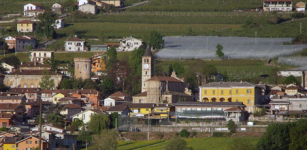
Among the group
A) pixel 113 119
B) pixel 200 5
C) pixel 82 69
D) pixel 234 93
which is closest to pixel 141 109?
pixel 113 119

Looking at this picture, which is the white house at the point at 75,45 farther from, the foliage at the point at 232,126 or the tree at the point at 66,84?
the foliage at the point at 232,126

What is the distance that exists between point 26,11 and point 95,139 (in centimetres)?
8264

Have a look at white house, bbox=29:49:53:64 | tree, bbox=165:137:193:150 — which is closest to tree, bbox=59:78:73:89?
white house, bbox=29:49:53:64

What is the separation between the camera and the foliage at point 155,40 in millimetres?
114694

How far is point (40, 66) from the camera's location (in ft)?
328

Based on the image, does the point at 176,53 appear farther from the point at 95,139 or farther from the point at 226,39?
the point at 95,139

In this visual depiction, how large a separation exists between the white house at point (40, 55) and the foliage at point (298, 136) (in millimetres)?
56646

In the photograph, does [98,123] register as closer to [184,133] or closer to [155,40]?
[184,133]

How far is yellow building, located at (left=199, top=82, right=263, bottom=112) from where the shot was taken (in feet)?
256

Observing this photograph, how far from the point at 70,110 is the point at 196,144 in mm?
20877

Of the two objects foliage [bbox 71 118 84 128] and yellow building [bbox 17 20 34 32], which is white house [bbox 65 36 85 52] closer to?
yellow building [bbox 17 20 34 32]

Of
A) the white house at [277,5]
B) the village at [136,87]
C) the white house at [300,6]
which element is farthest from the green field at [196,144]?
the white house at [277,5]

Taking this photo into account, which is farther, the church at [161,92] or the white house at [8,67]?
the white house at [8,67]

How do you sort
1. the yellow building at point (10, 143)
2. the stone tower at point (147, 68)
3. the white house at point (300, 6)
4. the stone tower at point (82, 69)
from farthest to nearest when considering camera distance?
the white house at point (300, 6) → the stone tower at point (82, 69) → the stone tower at point (147, 68) → the yellow building at point (10, 143)
